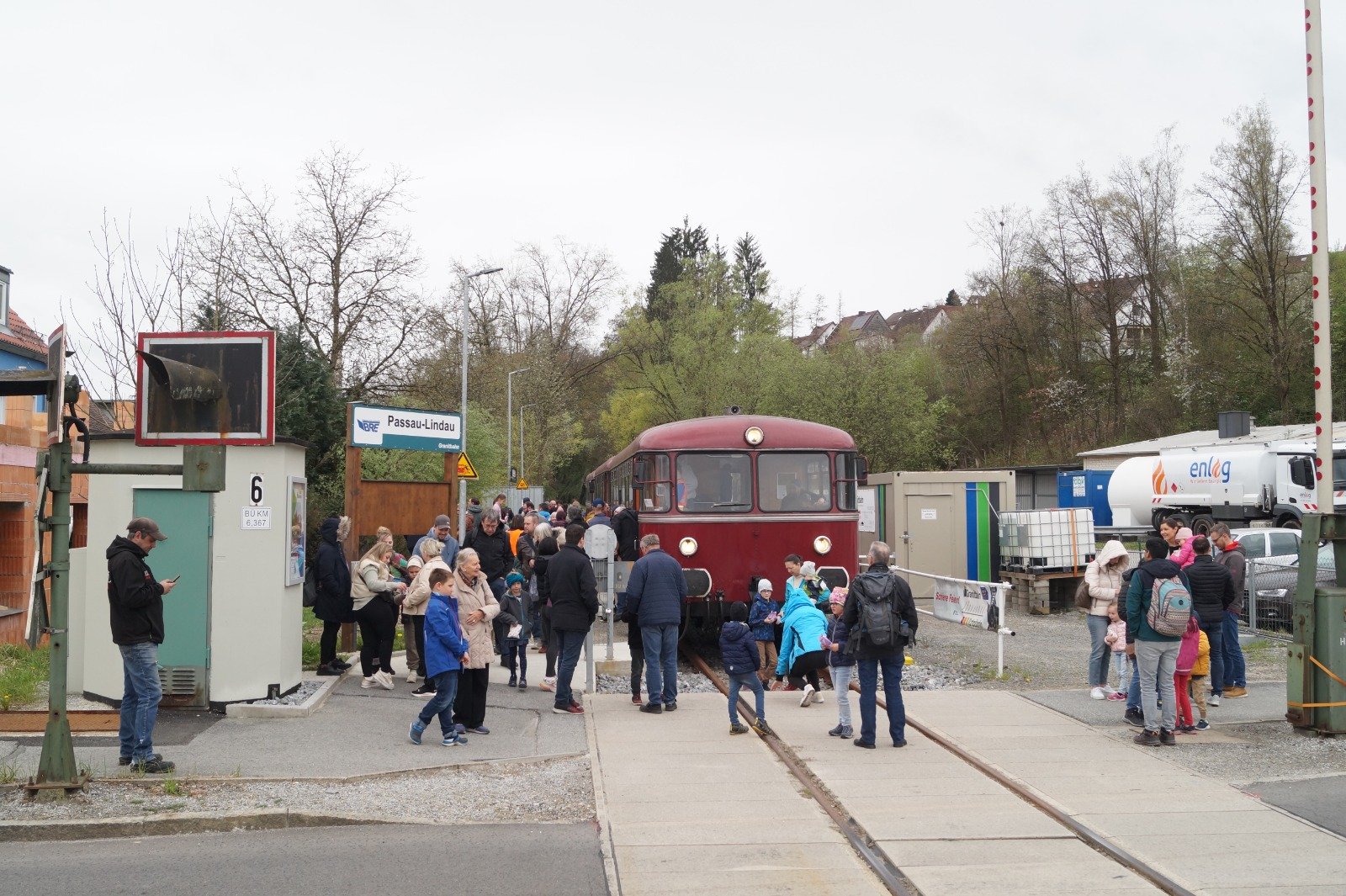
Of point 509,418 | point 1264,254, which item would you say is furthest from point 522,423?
point 1264,254

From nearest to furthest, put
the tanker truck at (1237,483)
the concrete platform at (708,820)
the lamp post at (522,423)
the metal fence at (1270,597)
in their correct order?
the concrete platform at (708,820) < the metal fence at (1270,597) < the tanker truck at (1237,483) < the lamp post at (522,423)

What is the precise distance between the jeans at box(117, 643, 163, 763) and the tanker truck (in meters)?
26.5

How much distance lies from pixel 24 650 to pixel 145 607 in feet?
29.8

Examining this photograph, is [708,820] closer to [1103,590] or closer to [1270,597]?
[1103,590]

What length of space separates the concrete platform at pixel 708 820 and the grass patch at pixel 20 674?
5167 millimetres

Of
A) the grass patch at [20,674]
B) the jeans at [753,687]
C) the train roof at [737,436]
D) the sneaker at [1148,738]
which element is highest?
the train roof at [737,436]

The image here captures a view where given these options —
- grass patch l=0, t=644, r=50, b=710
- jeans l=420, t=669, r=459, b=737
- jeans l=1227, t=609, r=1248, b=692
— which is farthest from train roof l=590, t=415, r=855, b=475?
grass patch l=0, t=644, r=50, b=710

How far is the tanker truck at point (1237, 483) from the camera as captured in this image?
105 feet

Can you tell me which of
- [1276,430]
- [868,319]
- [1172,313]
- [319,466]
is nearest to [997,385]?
[1172,313]

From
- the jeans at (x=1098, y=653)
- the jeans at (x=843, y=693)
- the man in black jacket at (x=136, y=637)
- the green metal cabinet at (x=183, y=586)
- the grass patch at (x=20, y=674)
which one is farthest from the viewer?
the jeans at (x=1098, y=653)

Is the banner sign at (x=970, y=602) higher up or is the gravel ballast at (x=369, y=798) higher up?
the banner sign at (x=970, y=602)

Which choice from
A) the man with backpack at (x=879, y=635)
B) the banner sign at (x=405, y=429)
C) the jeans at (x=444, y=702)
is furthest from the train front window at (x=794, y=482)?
the jeans at (x=444, y=702)

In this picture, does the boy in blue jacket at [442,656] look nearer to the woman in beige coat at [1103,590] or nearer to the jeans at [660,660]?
the jeans at [660,660]

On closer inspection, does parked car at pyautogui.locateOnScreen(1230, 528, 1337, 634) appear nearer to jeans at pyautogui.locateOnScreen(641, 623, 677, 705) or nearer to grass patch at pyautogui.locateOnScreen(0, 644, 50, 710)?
jeans at pyautogui.locateOnScreen(641, 623, 677, 705)
